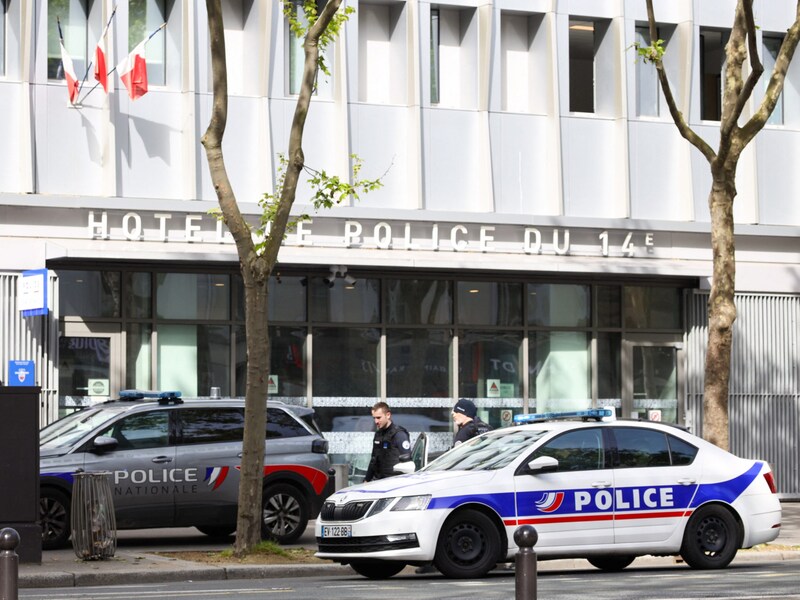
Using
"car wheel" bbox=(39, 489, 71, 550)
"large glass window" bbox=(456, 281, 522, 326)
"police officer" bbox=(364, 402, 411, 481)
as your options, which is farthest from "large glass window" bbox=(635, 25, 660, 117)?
"car wheel" bbox=(39, 489, 71, 550)

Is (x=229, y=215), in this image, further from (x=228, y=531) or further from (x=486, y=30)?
(x=486, y=30)

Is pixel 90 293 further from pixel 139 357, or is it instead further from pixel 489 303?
pixel 489 303

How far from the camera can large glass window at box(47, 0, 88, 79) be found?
23531 mm

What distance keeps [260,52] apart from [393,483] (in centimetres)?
1135

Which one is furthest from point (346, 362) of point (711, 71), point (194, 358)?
point (711, 71)

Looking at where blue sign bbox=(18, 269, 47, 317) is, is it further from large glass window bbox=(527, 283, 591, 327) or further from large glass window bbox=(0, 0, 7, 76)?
large glass window bbox=(527, 283, 591, 327)

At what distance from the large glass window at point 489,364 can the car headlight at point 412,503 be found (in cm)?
1134

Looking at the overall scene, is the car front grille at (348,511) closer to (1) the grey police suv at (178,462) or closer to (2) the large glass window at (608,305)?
(1) the grey police suv at (178,462)

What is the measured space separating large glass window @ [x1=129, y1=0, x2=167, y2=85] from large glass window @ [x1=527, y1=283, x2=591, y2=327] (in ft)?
23.3

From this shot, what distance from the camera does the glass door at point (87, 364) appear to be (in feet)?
76.4

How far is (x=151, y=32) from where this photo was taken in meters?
24.3

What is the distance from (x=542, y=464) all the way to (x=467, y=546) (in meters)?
→ 1.07

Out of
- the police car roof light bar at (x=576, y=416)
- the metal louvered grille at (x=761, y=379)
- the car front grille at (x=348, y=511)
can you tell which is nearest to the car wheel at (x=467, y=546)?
the car front grille at (x=348, y=511)

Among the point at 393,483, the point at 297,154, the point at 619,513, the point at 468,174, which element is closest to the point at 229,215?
the point at 297,154
